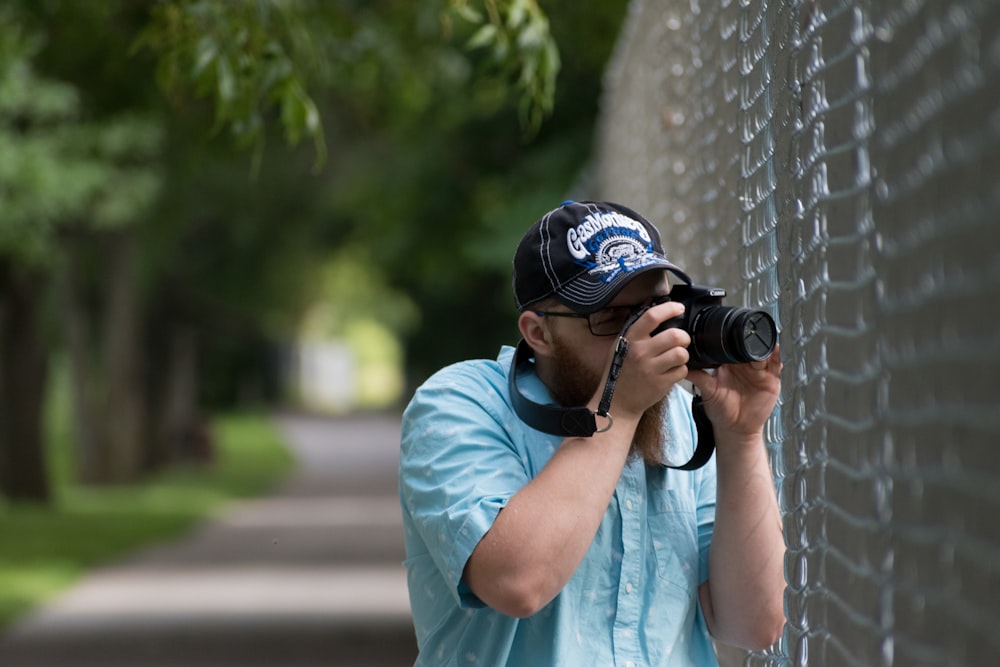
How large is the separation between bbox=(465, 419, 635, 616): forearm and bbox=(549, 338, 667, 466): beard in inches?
6.9

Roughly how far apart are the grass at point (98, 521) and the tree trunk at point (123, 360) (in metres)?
0.51

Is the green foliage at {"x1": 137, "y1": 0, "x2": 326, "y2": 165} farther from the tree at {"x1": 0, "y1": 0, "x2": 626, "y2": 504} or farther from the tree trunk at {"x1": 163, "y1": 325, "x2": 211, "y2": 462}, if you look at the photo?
the tree trunk at {"x1": 163, "y1": 325, "x2": 211, "y2": 462}

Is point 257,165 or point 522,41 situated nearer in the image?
point 522,41

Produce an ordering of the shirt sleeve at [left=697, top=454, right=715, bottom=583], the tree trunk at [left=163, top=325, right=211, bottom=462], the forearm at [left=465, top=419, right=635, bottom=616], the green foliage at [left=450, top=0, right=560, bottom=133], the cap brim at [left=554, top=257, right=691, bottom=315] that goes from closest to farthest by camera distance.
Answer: the forearm at [left=465, top=419, right=635, bottom=616], the cap brim at [left=554, top=257, right=691, bottom=315], the shirt sleeve at [left=697, top=454, right=715, bottom=583], the green foliage at [left=450, top=0, right=560, bottom=133], the tree trunk at [left=163, top=325, right=211, bottom=462]

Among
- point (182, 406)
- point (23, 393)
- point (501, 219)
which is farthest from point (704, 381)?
point (182, 406)

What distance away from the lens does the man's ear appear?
2691 millimetres

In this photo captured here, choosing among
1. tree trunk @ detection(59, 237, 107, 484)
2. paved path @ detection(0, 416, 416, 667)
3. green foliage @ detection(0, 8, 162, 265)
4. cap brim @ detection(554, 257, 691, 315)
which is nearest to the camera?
cap brim @ detection(554, 257, 691, 315)

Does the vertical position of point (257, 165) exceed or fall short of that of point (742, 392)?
it exceeds it

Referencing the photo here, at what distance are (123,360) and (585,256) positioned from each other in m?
21.8

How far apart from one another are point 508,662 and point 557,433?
38cm

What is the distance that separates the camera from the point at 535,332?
2713mm

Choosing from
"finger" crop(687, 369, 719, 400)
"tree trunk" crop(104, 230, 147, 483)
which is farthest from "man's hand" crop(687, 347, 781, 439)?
"tree trunk" crop(104, 230, 147, 483)

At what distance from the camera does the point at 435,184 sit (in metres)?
14.0

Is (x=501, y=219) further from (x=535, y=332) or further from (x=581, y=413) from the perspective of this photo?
(x=581, y=413)
